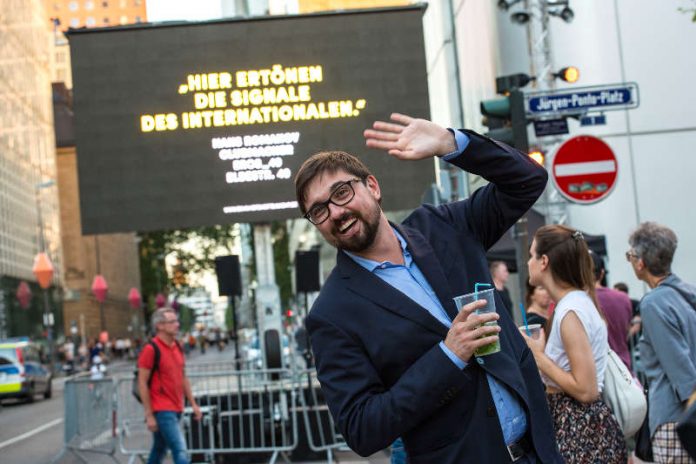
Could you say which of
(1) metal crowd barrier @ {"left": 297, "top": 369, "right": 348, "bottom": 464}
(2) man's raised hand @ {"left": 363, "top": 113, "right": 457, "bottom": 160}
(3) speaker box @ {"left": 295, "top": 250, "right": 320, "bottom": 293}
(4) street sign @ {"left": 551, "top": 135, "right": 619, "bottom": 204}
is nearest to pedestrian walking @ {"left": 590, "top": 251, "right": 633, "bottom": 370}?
(4) street sign @ {"left": 551, "top": 135, "right": 619, "bottom": 204}

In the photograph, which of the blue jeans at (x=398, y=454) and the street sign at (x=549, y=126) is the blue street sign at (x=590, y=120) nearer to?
the street sign at (x=549, y=126)

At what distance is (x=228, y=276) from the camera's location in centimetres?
1530

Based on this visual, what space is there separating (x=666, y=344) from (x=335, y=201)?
231 centimetres

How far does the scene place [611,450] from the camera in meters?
4.50

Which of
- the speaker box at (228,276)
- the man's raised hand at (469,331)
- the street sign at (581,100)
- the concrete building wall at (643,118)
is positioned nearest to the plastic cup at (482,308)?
the man's raised hand at (469,331)

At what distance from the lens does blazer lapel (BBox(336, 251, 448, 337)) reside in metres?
3.12

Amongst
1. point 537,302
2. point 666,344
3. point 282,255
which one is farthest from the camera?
point 282,255

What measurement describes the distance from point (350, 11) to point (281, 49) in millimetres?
964

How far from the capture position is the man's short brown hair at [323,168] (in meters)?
3.30

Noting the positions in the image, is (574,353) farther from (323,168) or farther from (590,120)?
(590,120)

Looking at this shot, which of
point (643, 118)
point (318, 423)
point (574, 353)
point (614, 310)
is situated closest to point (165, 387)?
point (318, 423)

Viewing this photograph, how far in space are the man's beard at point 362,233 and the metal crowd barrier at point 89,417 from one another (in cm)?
1003

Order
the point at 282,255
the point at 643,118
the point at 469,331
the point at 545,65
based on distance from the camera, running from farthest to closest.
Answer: the point at 282,255 → the point at 643,118 → the point at 545,65 → the point at 469,331

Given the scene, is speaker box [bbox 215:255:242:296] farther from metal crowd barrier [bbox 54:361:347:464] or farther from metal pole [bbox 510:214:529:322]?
metal pole [bbox 510:214:529:322]
